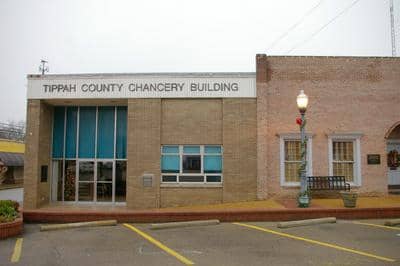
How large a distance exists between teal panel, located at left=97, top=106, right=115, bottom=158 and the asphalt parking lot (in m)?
6.49

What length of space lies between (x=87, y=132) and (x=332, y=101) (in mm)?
12222

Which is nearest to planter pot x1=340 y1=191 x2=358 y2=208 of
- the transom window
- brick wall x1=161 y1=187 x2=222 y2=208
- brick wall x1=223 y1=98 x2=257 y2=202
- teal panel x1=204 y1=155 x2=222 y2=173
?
brick wall x1=223 y1=98 x2=257 y2=202

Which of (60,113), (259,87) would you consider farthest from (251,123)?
(60,113)

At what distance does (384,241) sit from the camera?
398 inches

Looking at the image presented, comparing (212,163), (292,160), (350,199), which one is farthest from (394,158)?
(212,163)

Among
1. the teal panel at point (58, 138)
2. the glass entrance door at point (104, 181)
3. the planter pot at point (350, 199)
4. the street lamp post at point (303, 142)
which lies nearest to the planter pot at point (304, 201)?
the street lamp post at point (303, 142)

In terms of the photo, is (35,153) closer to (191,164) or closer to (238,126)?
(191,164)

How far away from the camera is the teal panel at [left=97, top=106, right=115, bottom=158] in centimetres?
1894

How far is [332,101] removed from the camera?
17750 mm

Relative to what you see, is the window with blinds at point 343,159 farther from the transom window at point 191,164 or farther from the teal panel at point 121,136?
the teal panel at point 121,136

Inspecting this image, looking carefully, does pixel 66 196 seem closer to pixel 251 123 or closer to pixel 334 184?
pixel 251 123

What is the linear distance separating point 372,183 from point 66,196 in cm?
1508

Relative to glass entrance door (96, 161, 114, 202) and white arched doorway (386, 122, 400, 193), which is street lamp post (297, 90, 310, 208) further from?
glass entrance door (96, 161, 114, 202)

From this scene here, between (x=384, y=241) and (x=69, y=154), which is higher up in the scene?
(x=69, y=154)
